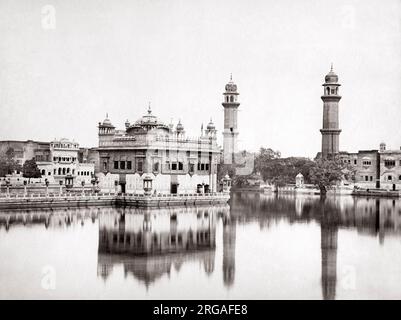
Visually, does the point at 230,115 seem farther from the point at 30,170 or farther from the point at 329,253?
the point at 329,253

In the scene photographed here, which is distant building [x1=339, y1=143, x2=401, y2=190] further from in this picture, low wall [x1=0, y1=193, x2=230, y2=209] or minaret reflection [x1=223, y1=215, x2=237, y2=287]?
minaret reflection [x1=223, y1=215, x2=237, y2=287]

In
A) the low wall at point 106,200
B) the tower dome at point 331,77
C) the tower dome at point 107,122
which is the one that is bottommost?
the low wall at point 106,200

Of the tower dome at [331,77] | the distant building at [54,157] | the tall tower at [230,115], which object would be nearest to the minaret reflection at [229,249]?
the distant building at [54,157]

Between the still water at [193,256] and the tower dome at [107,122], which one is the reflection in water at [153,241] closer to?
the still water at [193,256]

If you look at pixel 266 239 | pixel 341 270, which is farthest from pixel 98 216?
pixel 341 270

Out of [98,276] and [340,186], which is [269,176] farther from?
[98,276]

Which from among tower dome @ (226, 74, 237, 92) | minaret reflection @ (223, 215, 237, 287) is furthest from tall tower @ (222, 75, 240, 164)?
minaret reflection @ (223, 215, 237, 287)

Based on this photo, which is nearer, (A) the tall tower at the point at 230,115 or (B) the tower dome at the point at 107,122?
(B) the tower dome at the point at 107,122
